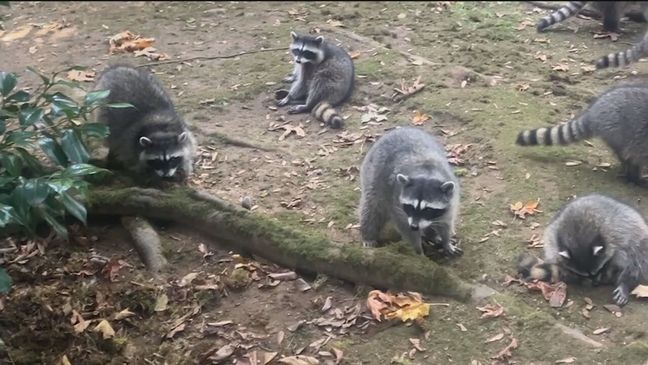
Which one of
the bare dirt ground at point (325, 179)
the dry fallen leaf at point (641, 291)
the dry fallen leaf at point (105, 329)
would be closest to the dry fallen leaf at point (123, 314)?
→ the bare dirt ground at point (325, 179)

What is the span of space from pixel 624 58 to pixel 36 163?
18.9 feet

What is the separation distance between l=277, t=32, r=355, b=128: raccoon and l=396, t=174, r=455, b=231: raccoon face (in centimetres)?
258

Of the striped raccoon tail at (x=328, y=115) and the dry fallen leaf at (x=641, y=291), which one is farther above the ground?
the striped raccoon tail at (x=328, y=115)

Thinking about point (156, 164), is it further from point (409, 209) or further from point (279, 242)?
point (409, 209)

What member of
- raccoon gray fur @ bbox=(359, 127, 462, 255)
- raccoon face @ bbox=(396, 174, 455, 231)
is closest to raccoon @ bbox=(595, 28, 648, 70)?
raccoon gray fur @ bbox=(359, 127, 462, 255)

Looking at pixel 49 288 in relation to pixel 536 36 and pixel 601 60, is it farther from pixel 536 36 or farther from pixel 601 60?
pixel 536 36

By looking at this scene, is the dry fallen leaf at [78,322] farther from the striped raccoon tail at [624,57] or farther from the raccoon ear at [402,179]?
the striped raccoon tail at [624,57]

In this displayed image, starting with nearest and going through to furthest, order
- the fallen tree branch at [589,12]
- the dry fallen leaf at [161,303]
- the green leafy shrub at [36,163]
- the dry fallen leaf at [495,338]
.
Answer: the green leafy shrub at [36,163], the dry fallen leaf at [495,338], the dry fallen leaf at [161,303], the fallen tree branch at [589,12]

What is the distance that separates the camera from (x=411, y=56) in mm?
8320

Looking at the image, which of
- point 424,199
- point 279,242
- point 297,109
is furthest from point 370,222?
point 297,109

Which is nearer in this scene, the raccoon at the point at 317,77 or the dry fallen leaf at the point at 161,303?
the dry fallen leaf at the point at 161,303

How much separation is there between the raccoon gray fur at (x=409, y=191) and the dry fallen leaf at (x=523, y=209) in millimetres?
479

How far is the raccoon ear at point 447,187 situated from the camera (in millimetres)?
4906

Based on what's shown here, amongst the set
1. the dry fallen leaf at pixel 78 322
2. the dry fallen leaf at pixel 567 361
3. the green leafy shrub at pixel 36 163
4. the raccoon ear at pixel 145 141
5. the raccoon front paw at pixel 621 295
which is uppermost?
the green leafy shrub at pixel 36 163
